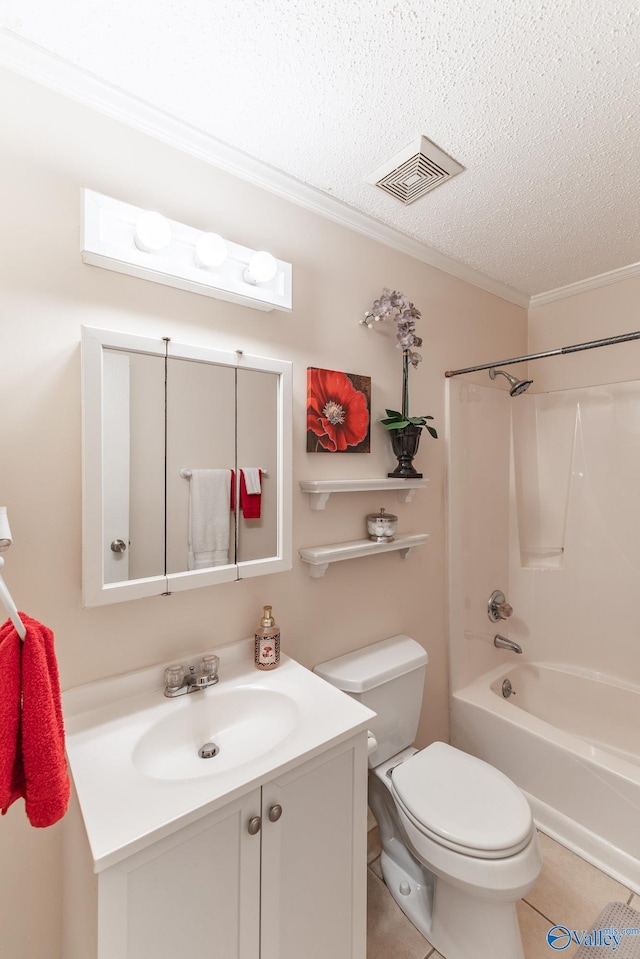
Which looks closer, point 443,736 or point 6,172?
point 6,172

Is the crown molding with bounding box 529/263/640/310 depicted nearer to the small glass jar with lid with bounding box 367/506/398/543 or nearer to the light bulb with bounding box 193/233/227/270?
the small glass jar with lid with bounding box 367/506/398/543

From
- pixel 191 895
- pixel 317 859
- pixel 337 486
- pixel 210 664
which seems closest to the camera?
pixel 191 895

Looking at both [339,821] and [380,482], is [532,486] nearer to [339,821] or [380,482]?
[380,482]

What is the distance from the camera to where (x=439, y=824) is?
122 centimetres

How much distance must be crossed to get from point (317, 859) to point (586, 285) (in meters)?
2.66

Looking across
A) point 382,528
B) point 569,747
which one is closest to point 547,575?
point 569,747

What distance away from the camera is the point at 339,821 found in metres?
1.04

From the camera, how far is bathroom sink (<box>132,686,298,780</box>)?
102 cm

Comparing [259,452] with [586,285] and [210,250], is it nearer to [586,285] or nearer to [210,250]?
[210,250]

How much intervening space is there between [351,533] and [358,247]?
1112 millimetres

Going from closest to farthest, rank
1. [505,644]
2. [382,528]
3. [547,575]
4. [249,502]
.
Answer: [249,502] → [382,528] → [505,644] → [547,575]

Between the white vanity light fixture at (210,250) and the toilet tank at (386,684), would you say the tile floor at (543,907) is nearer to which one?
the toilet tank at (386,684)

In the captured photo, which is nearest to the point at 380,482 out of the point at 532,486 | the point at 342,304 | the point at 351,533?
the point at 351,533

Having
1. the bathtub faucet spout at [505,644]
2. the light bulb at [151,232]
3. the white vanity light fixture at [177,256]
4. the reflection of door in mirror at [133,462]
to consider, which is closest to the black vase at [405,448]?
the white vanity light fixture at [177,256]
